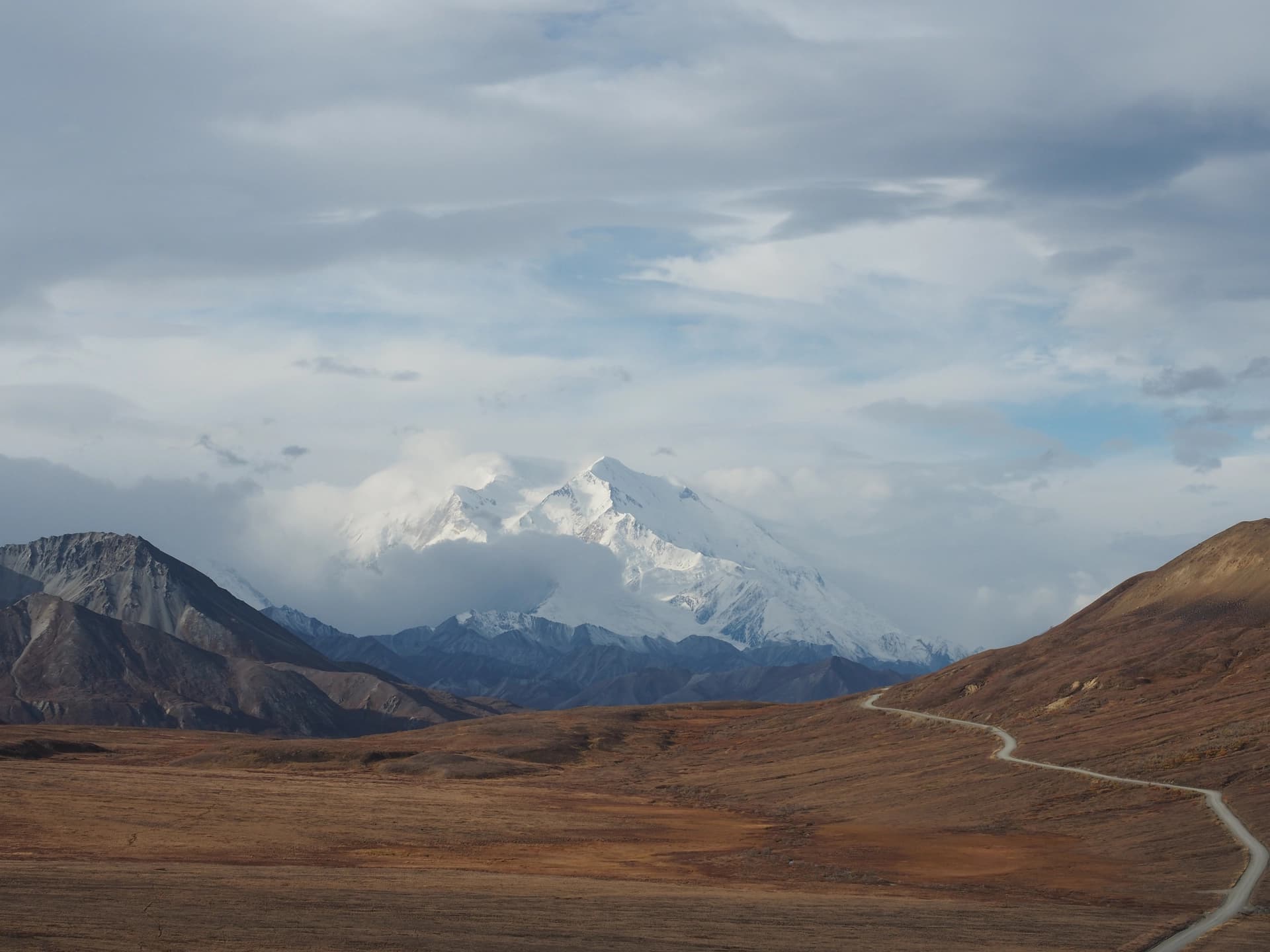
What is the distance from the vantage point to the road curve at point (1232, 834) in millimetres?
40844

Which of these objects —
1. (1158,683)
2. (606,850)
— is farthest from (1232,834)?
(1158,683)

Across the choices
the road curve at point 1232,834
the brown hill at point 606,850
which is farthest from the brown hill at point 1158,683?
the brown hill at point 606,850

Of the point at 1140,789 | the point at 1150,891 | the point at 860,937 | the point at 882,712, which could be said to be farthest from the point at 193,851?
the point at 882,712

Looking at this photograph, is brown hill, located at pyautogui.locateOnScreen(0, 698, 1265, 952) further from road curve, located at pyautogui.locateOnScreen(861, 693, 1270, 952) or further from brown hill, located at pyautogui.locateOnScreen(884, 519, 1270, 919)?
brown hill, located at pyautogui.locateOnScreen(884, 519, 1270, 919)

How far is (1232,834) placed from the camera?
203 feet

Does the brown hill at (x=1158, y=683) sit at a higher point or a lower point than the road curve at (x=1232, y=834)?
higher

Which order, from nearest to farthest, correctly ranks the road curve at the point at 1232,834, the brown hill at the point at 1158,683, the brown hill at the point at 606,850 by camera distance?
1. the brown hill at the point at 606,850
2. the road curve at the point at 1232,834
3. the brown hill at the point at 1158,683

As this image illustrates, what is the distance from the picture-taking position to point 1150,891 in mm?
52531

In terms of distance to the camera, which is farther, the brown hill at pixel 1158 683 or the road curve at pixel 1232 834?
the brown hill at pixel 1158 683

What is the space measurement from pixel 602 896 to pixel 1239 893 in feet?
79.8

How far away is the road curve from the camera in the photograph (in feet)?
134

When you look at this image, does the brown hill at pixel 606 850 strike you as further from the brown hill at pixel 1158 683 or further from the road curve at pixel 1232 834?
the brown hill at pixel 1158 683

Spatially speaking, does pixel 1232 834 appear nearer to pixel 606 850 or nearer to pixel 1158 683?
pixel 606 850

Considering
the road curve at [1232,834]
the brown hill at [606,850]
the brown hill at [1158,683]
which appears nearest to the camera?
the brown hill at [606,850]
